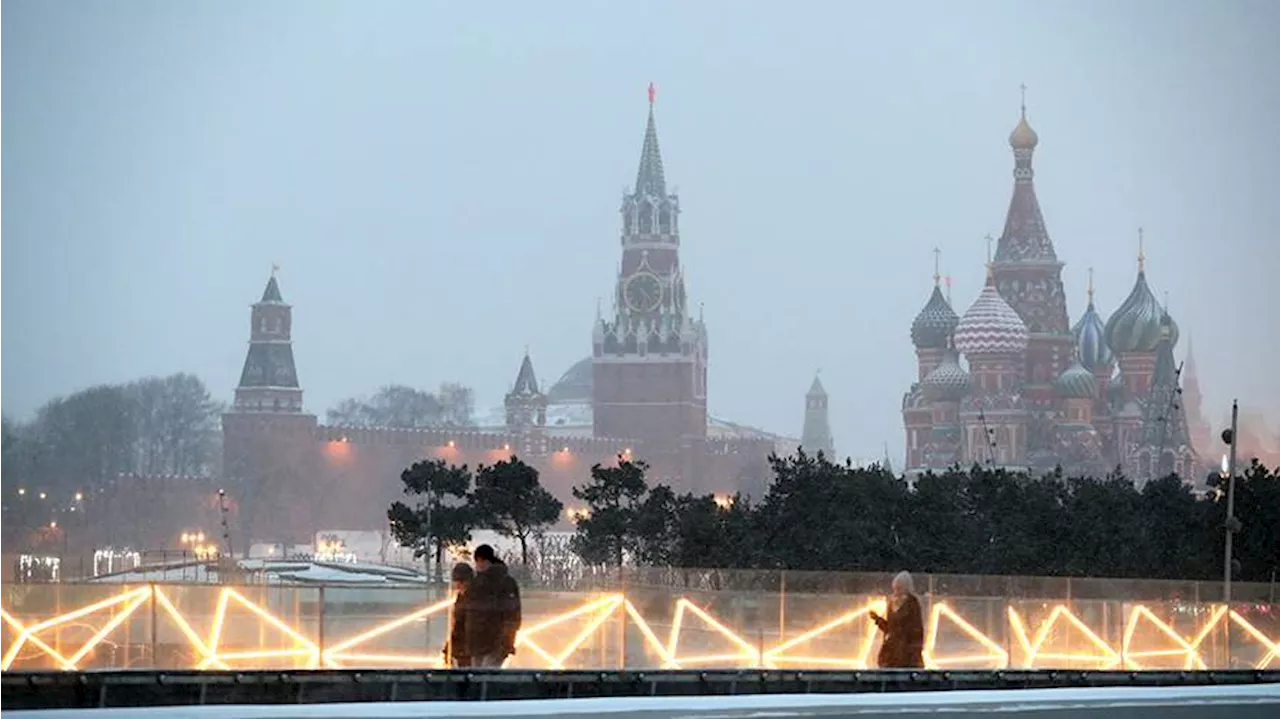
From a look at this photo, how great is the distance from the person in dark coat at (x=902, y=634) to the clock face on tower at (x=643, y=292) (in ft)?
565

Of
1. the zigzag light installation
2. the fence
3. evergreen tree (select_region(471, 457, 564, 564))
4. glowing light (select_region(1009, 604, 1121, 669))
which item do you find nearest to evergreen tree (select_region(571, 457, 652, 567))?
evergreen tree (select_region(471, 457, 564, 564))

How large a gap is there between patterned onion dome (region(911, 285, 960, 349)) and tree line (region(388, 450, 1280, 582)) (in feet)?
293

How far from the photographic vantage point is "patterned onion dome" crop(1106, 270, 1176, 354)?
158m

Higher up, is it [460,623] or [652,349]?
[652,349]

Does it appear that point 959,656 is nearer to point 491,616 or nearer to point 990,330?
point 491,616

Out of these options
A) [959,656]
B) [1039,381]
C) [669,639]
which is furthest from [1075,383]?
[669,639]

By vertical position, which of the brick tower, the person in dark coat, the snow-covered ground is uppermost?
the brick tower

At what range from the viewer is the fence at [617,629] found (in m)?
18.1

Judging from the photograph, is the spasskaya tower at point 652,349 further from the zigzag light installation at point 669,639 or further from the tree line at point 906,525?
the zigzag light installation at point 669,639

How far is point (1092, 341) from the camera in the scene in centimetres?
16612

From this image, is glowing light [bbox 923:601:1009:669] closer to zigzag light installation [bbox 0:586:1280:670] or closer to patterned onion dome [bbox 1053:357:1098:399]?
zigzag light installation [bbox 0:586:1280:670]

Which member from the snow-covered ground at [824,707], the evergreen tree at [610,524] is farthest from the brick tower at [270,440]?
the snow-covered ground at [824,707]

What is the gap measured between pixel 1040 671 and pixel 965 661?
5.93 feet

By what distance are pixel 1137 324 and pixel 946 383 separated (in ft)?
41.0
